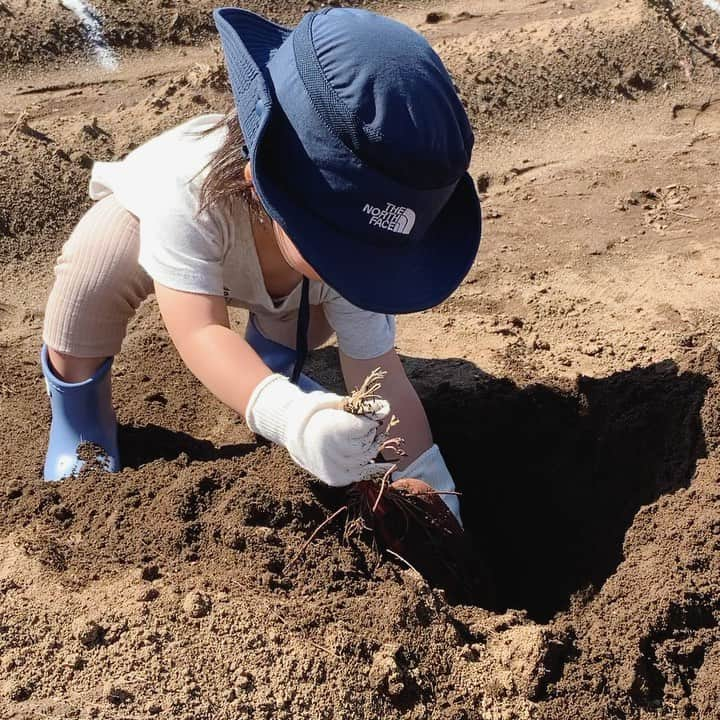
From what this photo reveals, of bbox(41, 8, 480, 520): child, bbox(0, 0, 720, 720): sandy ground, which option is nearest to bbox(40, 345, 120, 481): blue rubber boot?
bbox(41, 8, 480, 520): child

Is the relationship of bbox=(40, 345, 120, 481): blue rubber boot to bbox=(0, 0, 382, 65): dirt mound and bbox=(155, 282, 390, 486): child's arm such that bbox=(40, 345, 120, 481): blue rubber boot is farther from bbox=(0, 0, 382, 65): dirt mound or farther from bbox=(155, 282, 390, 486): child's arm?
bbox=(0, 0, 382, 65): dirt mound

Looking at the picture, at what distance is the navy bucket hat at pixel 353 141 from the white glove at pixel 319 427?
217 mm

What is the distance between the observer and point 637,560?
2021 millimetres

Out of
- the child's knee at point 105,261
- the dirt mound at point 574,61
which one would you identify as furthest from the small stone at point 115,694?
the dirt mound at point 574,61

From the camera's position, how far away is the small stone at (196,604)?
5.51ft

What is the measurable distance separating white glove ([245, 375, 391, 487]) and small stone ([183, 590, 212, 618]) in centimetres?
31

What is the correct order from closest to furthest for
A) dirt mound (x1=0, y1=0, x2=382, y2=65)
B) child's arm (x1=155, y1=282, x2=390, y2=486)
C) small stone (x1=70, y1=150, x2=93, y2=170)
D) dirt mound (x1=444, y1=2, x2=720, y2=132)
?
1. child's arm (x1=155, y1=282, x2=390, y2=486)
2. small stone (x1=70, y1=150, x2=93, y2=170)
3. dirt mound (x1=444, y1=2, x2=720, y2=132)
4. dirt mound (x1=0, y1=0, x2=382, y2=65)

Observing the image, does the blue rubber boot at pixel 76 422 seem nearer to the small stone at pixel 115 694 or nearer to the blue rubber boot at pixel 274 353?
the blue rubber boot at pixel 274 353

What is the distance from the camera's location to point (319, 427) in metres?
1.63

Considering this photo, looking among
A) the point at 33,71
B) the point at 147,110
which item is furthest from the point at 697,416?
the point at 33,71

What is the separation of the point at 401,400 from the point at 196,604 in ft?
2.99

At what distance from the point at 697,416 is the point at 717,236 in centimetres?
139

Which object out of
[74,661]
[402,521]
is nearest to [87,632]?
[74,661]

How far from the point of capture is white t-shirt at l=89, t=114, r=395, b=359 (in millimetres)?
1952
